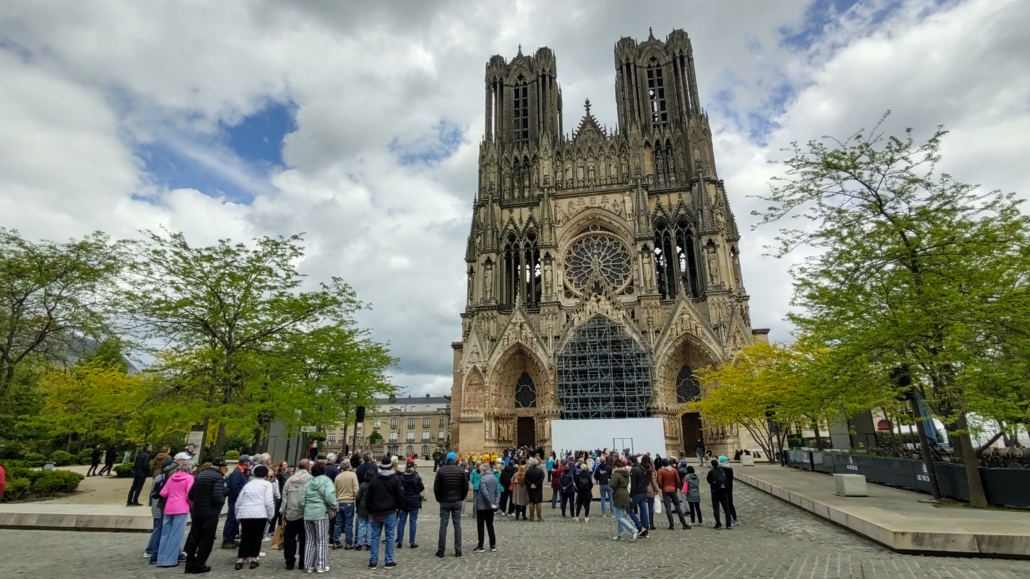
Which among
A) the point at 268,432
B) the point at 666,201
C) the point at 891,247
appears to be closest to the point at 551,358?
the point at 666,201

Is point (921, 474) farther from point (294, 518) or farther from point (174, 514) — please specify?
point (174, 514)

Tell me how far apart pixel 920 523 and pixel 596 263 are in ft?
105

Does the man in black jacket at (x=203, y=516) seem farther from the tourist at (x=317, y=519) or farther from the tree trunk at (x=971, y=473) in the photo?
the tree trunk at (x=971, y=473)

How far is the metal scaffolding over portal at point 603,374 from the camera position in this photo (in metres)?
34.0

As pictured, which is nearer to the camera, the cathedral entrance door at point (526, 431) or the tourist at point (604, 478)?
the tourist at point (604, 478)

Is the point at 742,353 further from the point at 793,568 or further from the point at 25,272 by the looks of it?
the point at 25,272

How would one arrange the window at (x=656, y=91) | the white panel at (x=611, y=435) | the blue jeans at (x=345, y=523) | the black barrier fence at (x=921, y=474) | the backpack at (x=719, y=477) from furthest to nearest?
the window at (x=656, y=91) < the white panel at (x=611, y=435) < the black barrier fence at (x=921, y=474) < the backpack at (x=719, y=477) < the blue jeans at (x=345, y=523)

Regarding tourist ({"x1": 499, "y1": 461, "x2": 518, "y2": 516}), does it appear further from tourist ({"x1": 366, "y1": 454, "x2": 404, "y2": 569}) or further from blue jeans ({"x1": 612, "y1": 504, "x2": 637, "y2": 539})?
tourist ({"x1": 366, "y1": 454, "x2": 404, "y2": 569})

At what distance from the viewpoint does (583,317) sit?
1414 inches

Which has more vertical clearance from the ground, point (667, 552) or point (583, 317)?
point (583, 317)

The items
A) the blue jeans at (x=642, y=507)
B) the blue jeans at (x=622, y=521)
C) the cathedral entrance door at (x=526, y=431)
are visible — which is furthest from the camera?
the cathedral entrance door at (x=526, y=431)

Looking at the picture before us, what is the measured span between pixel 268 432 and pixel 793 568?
1552 centimetres

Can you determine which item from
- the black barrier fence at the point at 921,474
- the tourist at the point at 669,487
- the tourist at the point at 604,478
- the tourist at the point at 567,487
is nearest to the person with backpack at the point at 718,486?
the tourist at the point at 669,487

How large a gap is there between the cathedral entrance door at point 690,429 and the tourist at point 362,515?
96.1 ft
